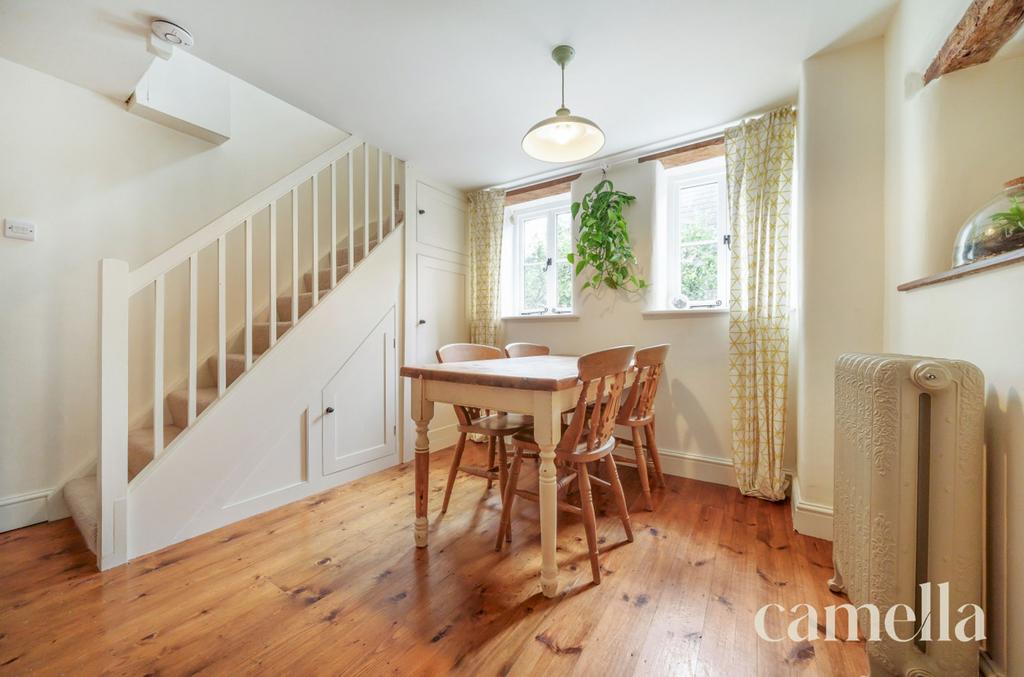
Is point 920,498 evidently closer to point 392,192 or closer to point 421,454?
point 421,454

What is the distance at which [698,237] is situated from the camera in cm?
274

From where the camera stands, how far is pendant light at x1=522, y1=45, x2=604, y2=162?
1.70 m

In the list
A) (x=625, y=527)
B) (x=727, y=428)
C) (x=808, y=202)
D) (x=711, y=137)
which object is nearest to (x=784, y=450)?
(x=727, y=428)

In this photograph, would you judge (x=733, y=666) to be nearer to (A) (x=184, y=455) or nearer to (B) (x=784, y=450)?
(B) (x=784, y=450)

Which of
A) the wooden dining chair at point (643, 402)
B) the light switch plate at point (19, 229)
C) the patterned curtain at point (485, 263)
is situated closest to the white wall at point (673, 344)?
the wooden dining chair at point (643, 402)

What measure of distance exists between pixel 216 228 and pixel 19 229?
98 cm

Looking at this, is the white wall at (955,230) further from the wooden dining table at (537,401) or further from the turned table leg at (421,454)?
the turned table leg at (421,454)

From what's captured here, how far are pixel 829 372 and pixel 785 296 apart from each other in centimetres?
52

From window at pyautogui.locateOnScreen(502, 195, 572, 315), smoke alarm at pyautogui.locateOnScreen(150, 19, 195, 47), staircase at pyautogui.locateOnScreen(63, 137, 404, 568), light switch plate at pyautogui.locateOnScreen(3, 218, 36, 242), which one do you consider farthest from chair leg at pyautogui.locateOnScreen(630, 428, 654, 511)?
light switch plate at pyautogui.locateOnScreen(3, 218, 36, 242)

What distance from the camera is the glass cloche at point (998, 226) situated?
0.97 m

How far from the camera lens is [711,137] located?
8.43 feet

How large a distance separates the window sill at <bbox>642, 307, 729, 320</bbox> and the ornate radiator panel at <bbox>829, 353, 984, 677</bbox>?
59.8 inches

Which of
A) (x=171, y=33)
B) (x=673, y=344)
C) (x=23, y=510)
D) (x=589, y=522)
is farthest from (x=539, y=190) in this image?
(x=23, y=510)

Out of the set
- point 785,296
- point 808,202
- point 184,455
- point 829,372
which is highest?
point 808,202
